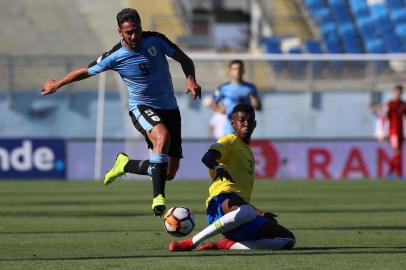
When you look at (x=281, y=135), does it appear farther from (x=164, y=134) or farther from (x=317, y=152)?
(x=164, y=134)

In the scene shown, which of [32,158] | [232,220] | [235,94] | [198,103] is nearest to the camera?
→ [232,220]

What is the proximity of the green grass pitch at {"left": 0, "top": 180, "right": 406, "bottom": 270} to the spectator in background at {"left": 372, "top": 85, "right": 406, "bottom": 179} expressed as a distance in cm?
279

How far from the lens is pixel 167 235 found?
10.2 m

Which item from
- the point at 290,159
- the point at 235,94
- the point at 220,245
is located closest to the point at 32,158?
the point at 290,159

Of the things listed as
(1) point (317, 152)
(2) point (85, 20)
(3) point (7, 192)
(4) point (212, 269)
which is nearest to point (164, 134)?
(4) point (212, 269)

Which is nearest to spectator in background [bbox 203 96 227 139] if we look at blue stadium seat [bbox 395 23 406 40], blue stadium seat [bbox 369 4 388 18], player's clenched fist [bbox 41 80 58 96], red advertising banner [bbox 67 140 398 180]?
red advertising banner [bbox 67 140 398 180]

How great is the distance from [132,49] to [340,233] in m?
2.49

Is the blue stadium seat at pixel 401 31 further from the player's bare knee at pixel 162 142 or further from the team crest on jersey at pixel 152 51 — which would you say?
the player's bare knee at pixel 162 142

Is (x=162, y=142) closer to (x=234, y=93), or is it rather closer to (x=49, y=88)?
(x=49, y=88)

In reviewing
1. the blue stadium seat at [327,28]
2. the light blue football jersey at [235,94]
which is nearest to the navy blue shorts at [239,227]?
the light blue football jersey at [235,94]

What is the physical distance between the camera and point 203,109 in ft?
80.2

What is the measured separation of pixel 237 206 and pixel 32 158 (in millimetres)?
15693

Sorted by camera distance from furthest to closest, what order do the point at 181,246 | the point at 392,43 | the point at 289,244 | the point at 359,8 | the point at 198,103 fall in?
1. the point at 359,8
2. the point at 392,43
3. the point at 198,103
4. the point at 289,244
5. the point at 181,246

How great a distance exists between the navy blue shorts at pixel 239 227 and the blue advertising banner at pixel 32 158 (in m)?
15.4
